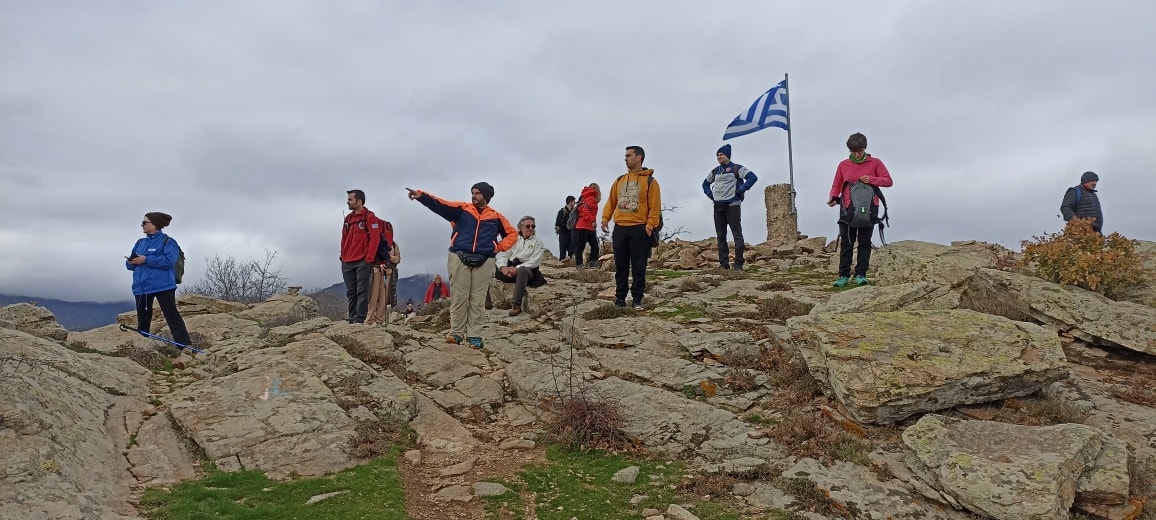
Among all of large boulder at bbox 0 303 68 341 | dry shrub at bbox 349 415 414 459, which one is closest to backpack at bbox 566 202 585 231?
dry shrub at bbox 349 415 414 459

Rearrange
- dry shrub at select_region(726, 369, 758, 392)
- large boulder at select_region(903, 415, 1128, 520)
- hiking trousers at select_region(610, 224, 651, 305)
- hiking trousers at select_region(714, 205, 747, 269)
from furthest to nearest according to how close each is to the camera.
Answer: hiking trousers at select_region(714, 205, 747, 269) < hiking trousers at select_region(610, 224, 651, 305) < dry shrub at select_region(726, 369, 758, 392) < large boulder at select_region(903, 415, 1128, 520)

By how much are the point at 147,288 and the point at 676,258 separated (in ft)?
42.8

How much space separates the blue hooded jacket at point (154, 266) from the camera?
29.9 feet

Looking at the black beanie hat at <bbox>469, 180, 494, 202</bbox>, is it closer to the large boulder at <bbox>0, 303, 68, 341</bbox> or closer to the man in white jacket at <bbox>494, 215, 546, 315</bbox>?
the man in white jacket at <bbox>494, 215, 546, 315</bbox>

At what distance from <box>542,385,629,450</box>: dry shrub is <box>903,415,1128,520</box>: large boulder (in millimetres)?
2438

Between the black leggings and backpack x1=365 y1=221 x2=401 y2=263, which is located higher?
backpack x1=365 y1=221 x2=401 y2=263

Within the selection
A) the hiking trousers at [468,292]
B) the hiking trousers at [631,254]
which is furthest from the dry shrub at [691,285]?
the hiking trousers at [468,292]

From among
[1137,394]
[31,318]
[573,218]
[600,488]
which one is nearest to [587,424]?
[600,488]

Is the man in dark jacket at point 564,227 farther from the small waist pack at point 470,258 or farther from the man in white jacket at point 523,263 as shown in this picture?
the small waist pack at point 470,258

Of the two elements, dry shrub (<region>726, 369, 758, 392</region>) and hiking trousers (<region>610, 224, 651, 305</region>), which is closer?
dry shrub (<region>726, 369, 758, 392</region>)

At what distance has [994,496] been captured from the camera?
4.20m

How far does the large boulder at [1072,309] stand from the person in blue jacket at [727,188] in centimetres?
426

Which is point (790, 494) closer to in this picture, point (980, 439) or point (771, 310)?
point (980, 439)

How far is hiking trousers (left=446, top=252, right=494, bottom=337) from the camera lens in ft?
29.2
